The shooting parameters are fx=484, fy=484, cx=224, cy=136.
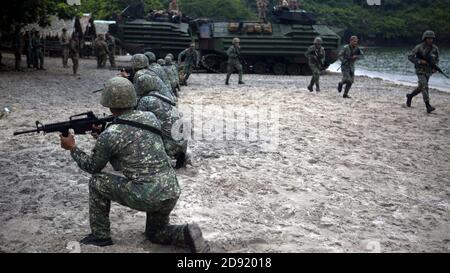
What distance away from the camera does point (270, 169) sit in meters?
6.70

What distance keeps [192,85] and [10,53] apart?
15.4 m

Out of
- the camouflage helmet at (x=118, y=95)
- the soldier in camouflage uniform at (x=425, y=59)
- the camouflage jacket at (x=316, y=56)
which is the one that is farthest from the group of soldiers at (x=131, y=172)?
the camouflage jacket at (x=316, y=56)

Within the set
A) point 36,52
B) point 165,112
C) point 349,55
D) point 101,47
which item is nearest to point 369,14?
point 101,47

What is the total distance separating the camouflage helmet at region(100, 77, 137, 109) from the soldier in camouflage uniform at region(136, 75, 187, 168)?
1.93m

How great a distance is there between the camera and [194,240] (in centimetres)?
393

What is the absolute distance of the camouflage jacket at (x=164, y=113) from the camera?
5.94 m

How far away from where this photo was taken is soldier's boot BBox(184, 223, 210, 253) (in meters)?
3.93

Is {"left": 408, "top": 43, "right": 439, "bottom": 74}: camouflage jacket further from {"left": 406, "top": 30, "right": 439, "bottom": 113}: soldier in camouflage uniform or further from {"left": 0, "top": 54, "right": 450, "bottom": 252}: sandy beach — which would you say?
{"left": 0, "top": 54, "right": 450, "bottom": 252}: sandy beach

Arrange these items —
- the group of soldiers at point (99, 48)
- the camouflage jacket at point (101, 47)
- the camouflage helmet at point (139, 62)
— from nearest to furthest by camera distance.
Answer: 1. the camouflage helmet at point (139, 62)
2. the group of soldiers at point (99, 48)
3. the camouflage jacket at point (101, 47)

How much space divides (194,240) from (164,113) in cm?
247

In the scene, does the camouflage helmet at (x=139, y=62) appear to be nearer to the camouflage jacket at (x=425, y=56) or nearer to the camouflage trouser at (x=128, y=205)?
the camouflage trouser at (x=128, y=205)

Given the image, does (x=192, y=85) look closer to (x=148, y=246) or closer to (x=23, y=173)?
(x=23, y=173)

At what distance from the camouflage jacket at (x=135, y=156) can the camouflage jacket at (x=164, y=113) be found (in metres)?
2.02
